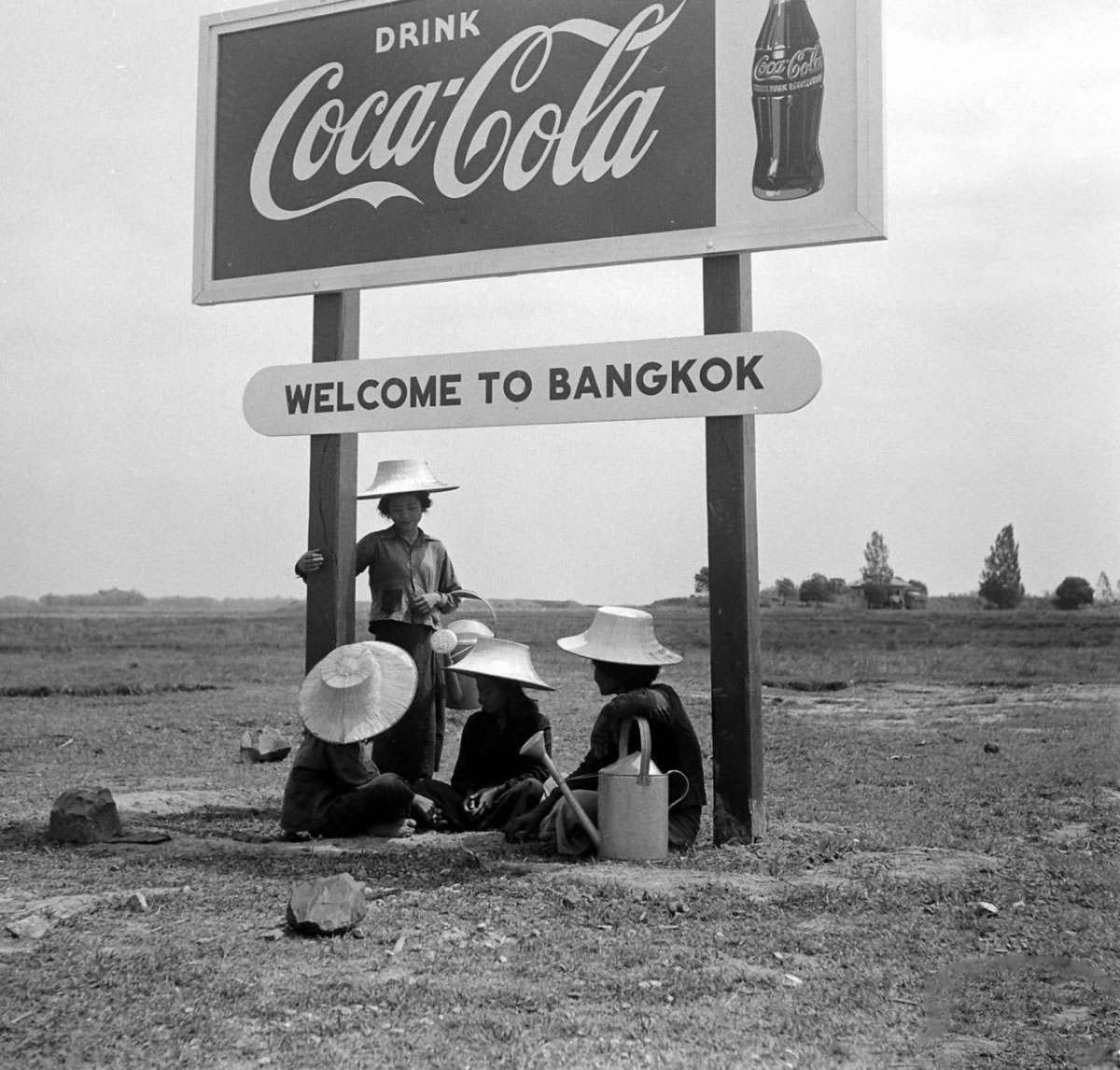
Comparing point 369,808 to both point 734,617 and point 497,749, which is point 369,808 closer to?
point 497,749

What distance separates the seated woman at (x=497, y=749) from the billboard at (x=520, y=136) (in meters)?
2.07

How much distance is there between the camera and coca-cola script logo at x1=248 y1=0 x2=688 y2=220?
20.5 ft

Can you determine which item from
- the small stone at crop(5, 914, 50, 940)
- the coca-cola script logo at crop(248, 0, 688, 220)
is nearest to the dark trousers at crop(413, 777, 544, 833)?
the small stone at crop(5, 914, 50, 940)

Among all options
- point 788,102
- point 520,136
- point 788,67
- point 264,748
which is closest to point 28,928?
point 520,136

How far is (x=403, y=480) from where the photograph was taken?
6965mm

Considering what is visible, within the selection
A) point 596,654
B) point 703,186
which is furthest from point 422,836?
point 703,186

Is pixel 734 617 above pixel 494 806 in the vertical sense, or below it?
Result: above

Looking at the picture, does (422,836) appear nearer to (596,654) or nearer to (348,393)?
(596,654)

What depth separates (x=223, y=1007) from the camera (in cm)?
343

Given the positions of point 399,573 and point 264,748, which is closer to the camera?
point 399,573

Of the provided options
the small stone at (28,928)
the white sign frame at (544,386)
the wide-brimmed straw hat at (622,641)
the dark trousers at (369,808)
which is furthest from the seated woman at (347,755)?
the small stone at (28,928)

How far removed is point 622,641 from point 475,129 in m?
2.93

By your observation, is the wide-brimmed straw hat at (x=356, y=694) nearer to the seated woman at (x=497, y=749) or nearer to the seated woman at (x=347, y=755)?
the seated woman at (x=347, y=755)

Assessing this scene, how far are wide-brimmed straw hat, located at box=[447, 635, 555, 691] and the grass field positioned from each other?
79 cm
